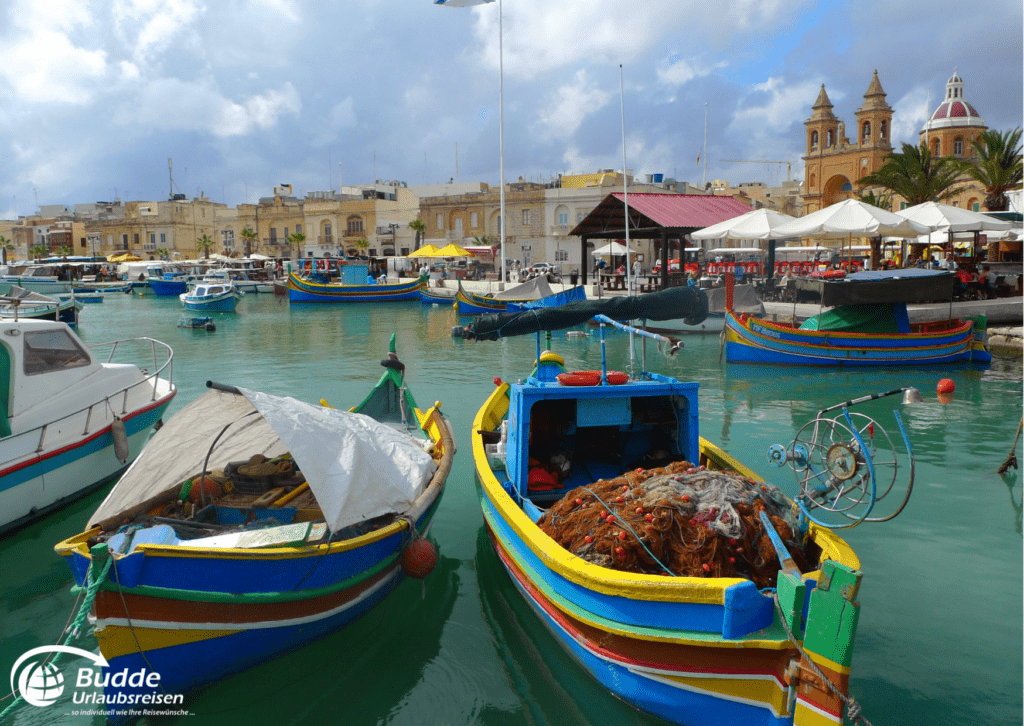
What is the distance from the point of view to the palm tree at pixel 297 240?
73.2m

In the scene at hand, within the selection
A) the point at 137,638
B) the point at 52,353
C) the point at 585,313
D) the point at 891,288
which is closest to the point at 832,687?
the point at 137,638

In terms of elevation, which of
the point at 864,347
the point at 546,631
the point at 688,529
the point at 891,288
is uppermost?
the point at 891,288

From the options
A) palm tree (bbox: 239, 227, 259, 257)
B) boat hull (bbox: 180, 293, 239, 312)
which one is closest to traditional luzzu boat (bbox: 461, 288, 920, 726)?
boat hull (bbox: 180, 293, 239, 312)

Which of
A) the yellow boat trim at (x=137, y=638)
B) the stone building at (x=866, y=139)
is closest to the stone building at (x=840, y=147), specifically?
the stone building at (x=866, y=139)

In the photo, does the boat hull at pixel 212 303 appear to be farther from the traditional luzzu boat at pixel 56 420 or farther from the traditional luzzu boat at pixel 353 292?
the traditional luzzu boat at pixel 56 420

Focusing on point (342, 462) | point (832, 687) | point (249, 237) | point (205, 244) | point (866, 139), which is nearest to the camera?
point (832, 687)

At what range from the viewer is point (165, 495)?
23.7ft

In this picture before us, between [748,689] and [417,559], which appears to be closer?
[748,689]

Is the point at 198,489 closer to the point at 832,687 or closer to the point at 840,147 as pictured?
the point at 832,687

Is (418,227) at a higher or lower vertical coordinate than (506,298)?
higher

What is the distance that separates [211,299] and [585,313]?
3555 cm

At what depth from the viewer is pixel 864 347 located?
20156 millimetres

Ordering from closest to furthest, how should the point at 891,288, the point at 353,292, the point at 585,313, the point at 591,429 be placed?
1. the point at 591,429
2. the point at 585,313
3. the point at 891,288
4. the point at 353,292

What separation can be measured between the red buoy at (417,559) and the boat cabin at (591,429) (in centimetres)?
115
